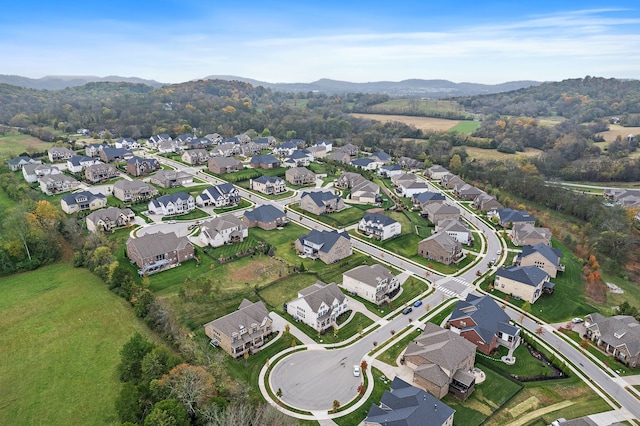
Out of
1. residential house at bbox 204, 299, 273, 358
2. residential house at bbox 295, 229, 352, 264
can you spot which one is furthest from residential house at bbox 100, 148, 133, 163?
residential house at bbox 204, 299, 273, 358

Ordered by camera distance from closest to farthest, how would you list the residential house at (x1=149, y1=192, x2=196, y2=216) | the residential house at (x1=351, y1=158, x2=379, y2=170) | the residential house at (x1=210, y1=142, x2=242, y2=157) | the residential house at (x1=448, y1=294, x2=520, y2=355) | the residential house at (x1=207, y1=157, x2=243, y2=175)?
1. the residential house at (x1=448, y1=294, x2=520, y2=355)
2. the residential house at (x1=149, y1=192, x2=196, y2=216)
3. the residential house at (x1=207, y1=157, x2=243, y2=175)
4. the residential house at (x1=351, y1=158, x2=379, y2=170)
5. the residential house at (x1=210, y1=142, x2=242, y2=157)

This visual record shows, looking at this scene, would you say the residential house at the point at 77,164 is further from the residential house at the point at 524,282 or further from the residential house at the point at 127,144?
the residential house at the point at 524,282

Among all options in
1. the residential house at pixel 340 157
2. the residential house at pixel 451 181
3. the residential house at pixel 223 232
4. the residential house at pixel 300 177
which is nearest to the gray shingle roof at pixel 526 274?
the residential house at pixel 223 232

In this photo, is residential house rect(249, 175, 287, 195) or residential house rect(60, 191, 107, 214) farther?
residential house rect(249, 175, 287, 195)

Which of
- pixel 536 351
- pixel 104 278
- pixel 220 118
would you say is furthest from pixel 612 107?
pixel 104 278

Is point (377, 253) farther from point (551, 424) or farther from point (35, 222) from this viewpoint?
point (35, 222)

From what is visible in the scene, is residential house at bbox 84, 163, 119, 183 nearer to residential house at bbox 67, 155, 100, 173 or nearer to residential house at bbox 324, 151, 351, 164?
residential house at bbox 67, 155, 100, 173

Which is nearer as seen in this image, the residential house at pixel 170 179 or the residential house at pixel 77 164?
the residential house at pixel 170 179
